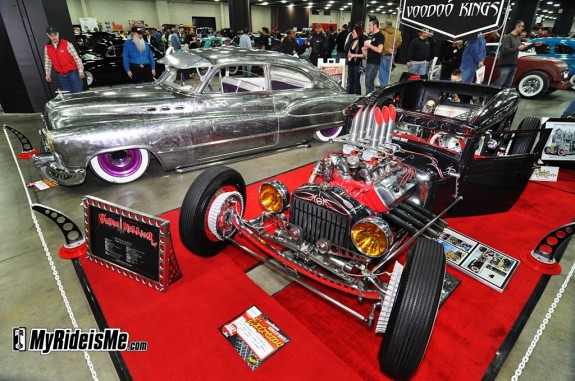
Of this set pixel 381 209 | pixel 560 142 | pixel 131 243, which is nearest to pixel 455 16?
pixel 560 142

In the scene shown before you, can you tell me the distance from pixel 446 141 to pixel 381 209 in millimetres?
Answer: 1409

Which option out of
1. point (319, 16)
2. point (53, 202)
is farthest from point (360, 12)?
point (319, 16)

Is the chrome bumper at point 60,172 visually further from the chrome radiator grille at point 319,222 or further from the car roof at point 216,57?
the chrome radiator grille at point 319,222

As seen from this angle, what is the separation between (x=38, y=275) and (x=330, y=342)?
2551 mm

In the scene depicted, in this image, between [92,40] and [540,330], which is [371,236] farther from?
[92,40]

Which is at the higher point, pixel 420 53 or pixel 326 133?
pixel 420 53

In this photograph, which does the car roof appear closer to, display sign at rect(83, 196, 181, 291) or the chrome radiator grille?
display sign at rect(83, 196, 181, 291)

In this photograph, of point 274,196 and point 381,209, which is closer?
point 381,209

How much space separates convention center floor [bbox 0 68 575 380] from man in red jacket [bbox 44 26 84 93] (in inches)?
103

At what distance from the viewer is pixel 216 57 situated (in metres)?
4.48

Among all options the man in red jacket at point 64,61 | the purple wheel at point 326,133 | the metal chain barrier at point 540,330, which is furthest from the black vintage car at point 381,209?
the man in red jacket at point 64,61

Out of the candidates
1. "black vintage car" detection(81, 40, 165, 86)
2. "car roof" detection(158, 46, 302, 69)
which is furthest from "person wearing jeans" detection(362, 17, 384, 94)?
"black vintage car" detection(81, 40, 165, 86)

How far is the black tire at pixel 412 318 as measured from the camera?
161cm

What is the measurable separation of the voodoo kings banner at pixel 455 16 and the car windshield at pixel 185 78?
3445 mm
